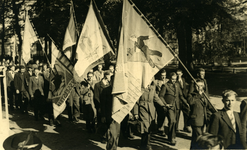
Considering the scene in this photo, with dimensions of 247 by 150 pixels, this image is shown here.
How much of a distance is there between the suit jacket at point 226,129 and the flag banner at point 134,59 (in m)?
1.45

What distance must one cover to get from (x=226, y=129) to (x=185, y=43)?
765 centimetres

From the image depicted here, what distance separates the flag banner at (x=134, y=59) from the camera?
4977mm

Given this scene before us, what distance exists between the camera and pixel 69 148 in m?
5.74

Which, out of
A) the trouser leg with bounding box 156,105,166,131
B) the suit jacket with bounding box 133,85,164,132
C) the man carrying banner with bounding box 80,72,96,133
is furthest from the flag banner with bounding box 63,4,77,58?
the trouser leg with bounding box 156,105,166,131

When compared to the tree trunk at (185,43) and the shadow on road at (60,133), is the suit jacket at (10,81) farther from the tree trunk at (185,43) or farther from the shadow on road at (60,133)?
the tree trunk at (185,43)

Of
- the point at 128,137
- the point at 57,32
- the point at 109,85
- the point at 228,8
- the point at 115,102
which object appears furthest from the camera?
the point at 57,32

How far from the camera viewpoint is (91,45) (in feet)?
20.4

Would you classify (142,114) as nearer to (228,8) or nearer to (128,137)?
(128,137)

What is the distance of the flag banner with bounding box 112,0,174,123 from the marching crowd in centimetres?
48

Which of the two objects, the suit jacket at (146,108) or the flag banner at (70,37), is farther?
the flag banner at (70,37)

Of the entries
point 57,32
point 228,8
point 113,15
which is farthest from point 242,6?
point 57,32

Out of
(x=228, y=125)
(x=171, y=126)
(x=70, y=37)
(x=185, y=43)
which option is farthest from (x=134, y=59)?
(x=185, y=43)

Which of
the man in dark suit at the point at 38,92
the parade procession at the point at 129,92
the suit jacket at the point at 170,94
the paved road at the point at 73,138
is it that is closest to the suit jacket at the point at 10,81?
the parade procession at the point at 129,92

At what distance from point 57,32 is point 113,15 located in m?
3.41
